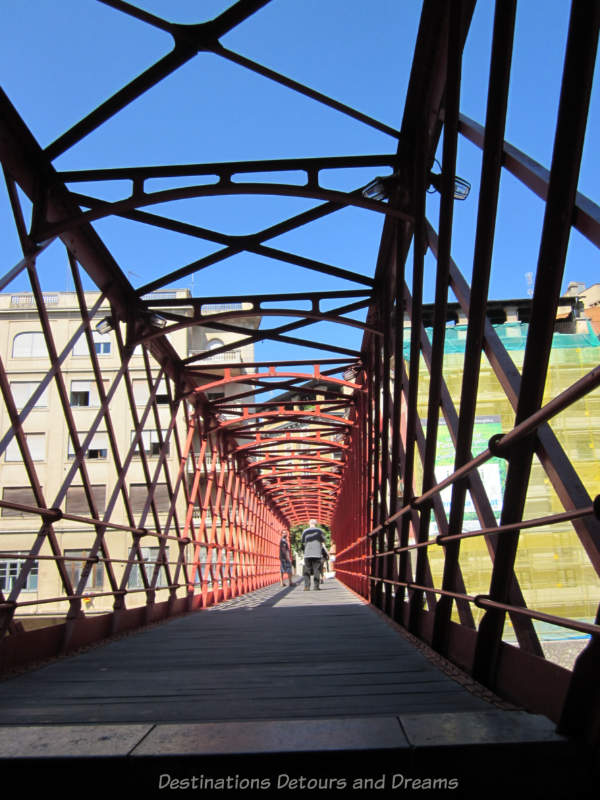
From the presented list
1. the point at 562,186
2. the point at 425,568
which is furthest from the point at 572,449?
the point at 562,186

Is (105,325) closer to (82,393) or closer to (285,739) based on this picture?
(285,739)

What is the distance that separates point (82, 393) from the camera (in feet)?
89.6

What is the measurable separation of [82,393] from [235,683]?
25.6 metres

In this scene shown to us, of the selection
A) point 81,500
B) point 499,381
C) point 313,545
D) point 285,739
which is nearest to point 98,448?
point 81,500

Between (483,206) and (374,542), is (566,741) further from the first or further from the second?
(374,542)

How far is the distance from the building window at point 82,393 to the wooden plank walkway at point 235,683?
21951mm

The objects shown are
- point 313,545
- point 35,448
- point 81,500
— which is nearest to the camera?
point 313,545

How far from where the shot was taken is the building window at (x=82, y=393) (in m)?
25.9

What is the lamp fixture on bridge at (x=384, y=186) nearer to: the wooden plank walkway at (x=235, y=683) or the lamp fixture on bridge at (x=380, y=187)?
the lamp fixture on bridge at (x=380, y=187)

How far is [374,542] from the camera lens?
865 cm

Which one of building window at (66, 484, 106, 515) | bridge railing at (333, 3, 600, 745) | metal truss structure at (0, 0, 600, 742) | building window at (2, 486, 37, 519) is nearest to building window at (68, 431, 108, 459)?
building window at (66, 484, 106, 515)

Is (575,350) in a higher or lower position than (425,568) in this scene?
higher

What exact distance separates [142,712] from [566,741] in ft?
4.61

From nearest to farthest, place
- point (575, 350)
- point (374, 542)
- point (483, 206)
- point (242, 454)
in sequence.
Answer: point (483, 206), point (374, 542), point (575, 350), point (242, 454)
